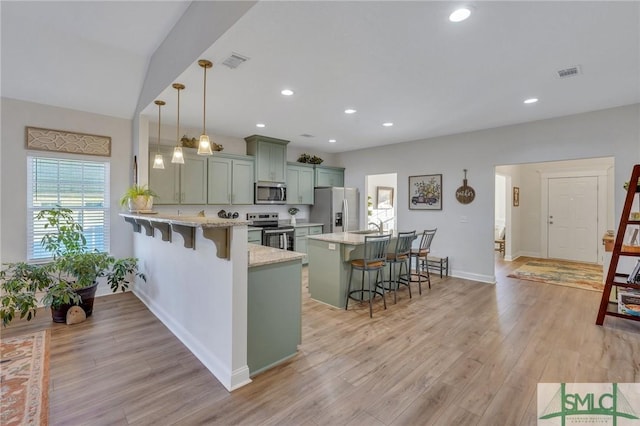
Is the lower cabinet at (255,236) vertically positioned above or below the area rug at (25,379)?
above

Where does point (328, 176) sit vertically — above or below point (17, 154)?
above

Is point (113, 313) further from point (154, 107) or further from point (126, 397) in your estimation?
point (154, 107)

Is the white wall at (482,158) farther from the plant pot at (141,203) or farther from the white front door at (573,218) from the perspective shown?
the plant pot at (141,203)

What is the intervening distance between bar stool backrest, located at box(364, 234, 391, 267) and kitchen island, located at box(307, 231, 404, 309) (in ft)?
0.35

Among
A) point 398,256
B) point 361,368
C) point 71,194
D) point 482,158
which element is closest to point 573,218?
point 482,158

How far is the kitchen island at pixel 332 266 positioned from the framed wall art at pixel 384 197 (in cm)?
518

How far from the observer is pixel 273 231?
17.9 feet

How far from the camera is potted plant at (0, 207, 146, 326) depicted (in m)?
2.86

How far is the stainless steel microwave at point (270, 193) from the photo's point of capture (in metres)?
5.59

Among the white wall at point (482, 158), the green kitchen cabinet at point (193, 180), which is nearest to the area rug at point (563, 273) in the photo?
the white wall at point (482, 158)

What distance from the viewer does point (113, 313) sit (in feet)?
11.4

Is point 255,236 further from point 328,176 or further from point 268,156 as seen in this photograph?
point 328,176

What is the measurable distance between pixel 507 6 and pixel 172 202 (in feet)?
15.1

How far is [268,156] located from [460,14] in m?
4.21
